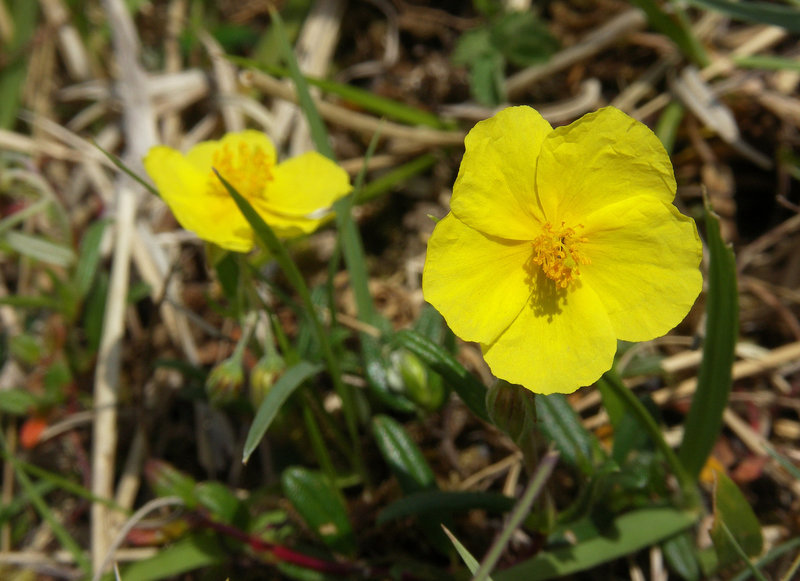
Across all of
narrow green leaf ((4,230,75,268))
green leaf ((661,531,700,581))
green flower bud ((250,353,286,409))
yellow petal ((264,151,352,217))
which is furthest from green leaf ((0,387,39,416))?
green leaf ((661,531,700,581))

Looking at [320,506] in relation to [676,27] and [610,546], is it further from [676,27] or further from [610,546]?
[676,27]

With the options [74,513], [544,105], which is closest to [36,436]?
[74,513]

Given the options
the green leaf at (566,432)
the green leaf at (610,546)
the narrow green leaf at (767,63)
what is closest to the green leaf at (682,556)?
the green leaf at (610,546)

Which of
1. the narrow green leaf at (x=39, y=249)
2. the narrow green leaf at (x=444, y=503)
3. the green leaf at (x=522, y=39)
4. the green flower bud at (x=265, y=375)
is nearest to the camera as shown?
the narrow green leaf at (x=444, y=503)

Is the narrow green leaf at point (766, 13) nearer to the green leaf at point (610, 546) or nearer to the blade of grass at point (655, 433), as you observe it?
the blade of grass at point (655, 433)

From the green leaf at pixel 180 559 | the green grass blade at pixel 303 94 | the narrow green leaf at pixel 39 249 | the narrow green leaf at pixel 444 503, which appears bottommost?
the green leaf at pixel 180 559

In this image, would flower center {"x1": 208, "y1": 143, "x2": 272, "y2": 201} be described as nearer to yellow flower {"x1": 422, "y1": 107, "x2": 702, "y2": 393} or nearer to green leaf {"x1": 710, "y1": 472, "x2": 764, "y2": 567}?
yellow flower {"x1": 422, "y1": 107, "x2": 702, "y2": 393}

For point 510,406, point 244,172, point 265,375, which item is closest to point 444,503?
point 510,406

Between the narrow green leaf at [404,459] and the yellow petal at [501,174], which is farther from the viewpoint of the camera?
the narrow green leaf at [404,459]
